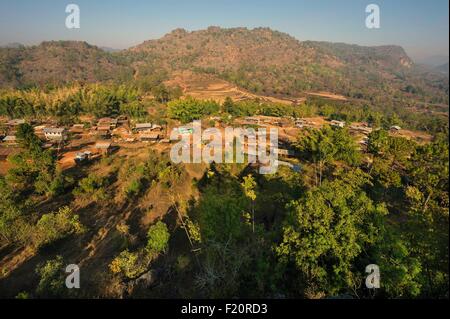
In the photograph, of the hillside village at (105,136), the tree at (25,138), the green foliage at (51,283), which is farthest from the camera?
the hillside village at (105,136)

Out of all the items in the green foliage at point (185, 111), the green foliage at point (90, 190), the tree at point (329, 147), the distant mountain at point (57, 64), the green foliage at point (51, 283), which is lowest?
the green foliage at point (51, 283)

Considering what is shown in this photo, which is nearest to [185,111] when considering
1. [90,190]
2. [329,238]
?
[90,190]

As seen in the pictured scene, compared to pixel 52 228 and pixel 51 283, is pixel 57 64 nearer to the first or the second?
pixel 52 228

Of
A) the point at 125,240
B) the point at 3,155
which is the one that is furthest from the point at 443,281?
the point at 3,155

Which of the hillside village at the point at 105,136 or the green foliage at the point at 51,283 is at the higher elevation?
the hillside village at the point at 105,136

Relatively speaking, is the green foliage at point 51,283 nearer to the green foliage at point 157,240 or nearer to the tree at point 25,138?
the green foliage at point 157,240

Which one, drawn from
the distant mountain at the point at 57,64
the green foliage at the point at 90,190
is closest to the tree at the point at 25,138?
the green foliage at the point at 90,190

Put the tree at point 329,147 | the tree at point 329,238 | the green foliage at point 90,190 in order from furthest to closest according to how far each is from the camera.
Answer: the tree at point 329,147, the green foliage at point 90,190, the tree at point 329,238

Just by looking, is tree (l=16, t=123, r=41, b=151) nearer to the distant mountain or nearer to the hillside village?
the hillside village
